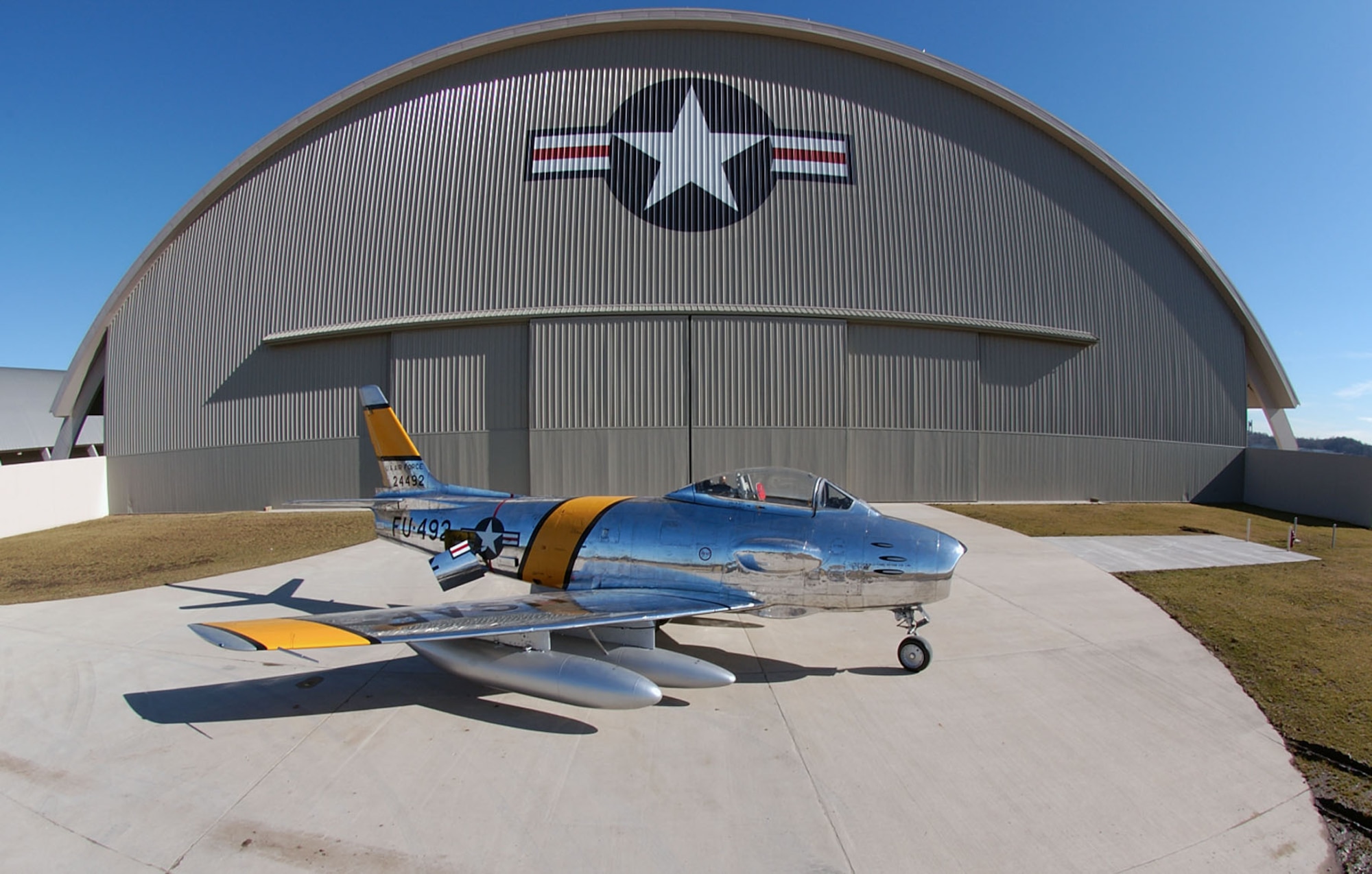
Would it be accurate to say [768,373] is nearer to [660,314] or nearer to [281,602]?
[660,314]

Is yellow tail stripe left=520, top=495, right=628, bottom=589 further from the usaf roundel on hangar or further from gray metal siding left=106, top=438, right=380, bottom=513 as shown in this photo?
gray metal siding left=106, top=438, right=380, bottom=513

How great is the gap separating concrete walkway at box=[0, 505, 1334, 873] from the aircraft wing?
92 centimetres

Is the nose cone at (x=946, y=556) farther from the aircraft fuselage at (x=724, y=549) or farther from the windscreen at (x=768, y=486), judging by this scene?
the windscreen at (x=768, y=486)

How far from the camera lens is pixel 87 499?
2194 cm

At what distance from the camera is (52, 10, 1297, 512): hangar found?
Result: 63.0 feet

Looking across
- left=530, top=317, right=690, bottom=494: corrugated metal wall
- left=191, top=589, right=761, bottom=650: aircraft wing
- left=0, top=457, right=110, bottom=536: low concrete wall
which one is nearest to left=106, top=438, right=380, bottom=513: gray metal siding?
left=0, top=457, right=110, bottom=536: low concrete wall

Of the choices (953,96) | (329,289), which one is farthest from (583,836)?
(953,96)

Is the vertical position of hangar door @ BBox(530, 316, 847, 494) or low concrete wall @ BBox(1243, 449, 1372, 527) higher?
hangar door @ BBox(530, 316, 847, 494)

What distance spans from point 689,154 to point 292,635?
1865 cm

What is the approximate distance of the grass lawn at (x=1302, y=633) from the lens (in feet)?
17.2

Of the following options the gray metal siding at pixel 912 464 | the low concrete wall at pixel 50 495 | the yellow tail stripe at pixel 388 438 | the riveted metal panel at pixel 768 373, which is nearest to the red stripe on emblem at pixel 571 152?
the riveted metal panel at pixel 768 373

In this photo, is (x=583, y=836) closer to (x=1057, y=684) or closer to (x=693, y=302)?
(x=1057, y=684)

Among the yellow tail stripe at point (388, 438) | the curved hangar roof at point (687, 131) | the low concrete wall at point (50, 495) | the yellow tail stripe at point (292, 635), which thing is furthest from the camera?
the curved hangar roof at point (687, 131)

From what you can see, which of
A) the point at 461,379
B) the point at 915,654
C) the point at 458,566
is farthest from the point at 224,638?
the point at 461,379
